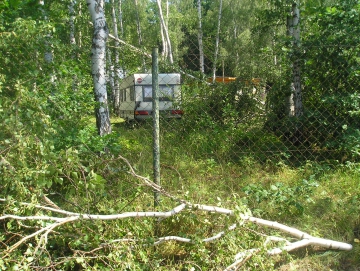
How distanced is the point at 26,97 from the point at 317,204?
301cm

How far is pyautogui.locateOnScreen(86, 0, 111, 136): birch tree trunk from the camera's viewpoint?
4.59 m

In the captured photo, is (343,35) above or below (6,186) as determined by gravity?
above

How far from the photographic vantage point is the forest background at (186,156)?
2613 mm

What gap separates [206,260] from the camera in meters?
2.50

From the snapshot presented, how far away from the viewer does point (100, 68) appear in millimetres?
4645

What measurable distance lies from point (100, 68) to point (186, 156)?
1736 mm

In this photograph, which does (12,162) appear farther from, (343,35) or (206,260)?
(343,35)

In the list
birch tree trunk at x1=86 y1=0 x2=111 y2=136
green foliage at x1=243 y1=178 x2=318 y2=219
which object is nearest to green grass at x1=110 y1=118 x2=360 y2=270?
green foliage at x1=243 y1=178 x2=318 y2=219

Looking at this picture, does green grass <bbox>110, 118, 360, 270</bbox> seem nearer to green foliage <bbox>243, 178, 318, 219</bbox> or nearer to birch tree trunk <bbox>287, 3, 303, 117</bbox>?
green foliage <bbox>243, 178, 318, 219</bbox>

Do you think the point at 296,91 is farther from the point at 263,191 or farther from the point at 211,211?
the point at 211,211

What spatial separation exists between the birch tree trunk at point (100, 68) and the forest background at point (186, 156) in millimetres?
20

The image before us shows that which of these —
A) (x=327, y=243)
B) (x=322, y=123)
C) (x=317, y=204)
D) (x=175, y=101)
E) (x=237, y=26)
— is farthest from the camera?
(x=237, y=26)

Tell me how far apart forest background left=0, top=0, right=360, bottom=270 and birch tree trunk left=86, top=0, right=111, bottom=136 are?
0.02m

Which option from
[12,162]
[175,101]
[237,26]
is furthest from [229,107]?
[237,26]
